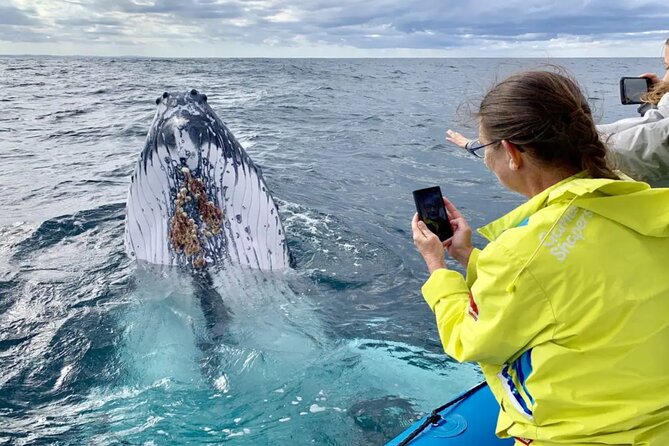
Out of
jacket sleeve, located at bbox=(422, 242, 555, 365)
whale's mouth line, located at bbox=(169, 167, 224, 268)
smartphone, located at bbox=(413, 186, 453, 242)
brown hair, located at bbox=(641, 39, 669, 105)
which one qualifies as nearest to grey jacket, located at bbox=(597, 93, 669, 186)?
brown hair, located at bbox=(641, 39, 669, 105)

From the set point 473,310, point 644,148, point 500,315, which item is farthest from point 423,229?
point 644,148

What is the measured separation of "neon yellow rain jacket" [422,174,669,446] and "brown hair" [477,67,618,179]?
0.17 meters

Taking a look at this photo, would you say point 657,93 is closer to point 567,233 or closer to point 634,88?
point 634,88

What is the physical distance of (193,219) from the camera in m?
4.39

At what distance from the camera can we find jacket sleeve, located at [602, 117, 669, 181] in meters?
2.89

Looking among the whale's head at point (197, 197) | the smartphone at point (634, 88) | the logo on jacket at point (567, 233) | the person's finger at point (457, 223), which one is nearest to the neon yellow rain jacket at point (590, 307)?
the logo on jacket at point (567, 233)

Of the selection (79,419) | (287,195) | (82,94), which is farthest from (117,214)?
(82,94)

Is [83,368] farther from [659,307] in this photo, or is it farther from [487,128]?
[659,307]

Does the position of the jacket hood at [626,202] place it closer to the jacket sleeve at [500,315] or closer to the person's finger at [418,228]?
the jacket sleeve at [500,315]

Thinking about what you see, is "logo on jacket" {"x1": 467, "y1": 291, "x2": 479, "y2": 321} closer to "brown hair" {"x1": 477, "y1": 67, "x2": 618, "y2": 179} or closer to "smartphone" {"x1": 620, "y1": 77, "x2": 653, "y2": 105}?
"brown hair" {"x1": 477, "y1": 67, "x2": 618, "y2": 179}

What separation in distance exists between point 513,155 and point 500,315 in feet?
1.69

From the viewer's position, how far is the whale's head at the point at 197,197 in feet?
13.8

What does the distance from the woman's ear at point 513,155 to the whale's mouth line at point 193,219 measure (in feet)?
9.20

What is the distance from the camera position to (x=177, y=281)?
A: 4.59 metres
